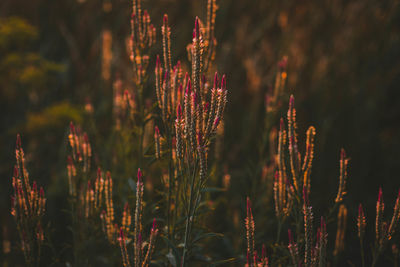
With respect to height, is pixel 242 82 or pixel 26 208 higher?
pixel 242 82

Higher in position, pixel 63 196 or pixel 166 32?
pixel 166 32

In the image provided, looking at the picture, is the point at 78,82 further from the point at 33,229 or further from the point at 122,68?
the point at 33,229

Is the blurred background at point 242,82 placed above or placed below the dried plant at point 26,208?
above

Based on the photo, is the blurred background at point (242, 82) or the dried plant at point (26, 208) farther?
the blurred background at point (242, 82)

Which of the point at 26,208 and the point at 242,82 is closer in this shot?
the point at 26,208

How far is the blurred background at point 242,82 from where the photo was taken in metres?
2.08

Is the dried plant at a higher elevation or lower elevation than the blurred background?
lower

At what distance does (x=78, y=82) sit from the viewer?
9.51ft

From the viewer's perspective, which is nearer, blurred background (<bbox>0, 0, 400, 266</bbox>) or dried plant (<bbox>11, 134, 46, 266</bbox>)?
dried plant (<bbox>11, 134, 46, 266</bbox>)

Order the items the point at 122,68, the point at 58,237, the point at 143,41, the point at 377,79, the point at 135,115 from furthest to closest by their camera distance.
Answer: the point at 122,68 < the point at 377,79 < the point at 58,237 < the point at 135,115 < the point at 143,41

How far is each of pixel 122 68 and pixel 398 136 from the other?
2.14m

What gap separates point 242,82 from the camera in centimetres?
320

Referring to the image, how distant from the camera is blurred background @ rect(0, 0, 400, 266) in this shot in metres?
2.08

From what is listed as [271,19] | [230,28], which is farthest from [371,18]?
[230,28]
